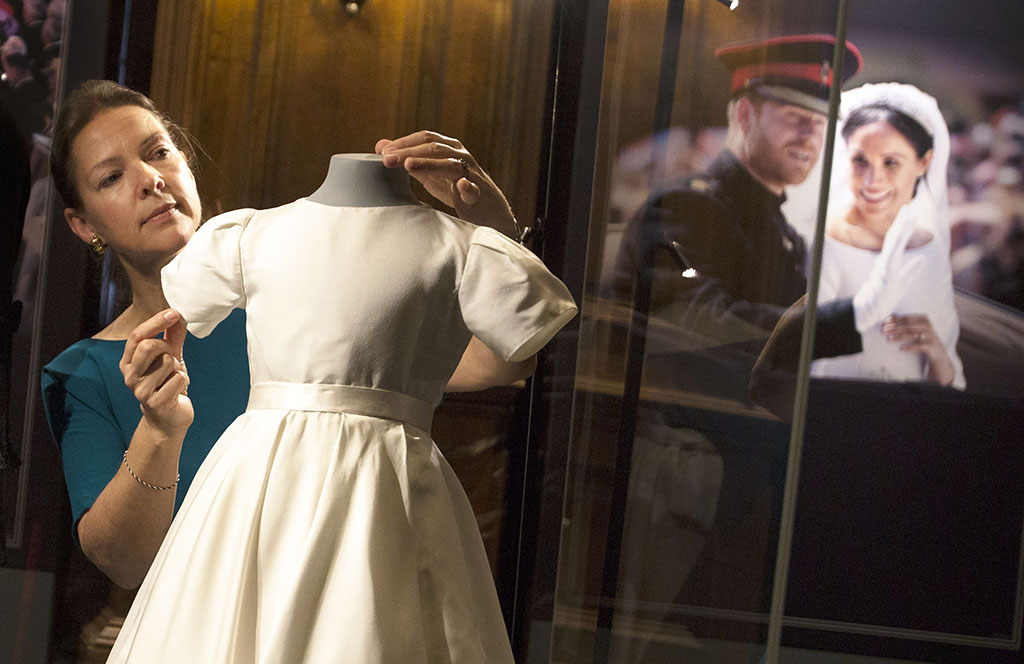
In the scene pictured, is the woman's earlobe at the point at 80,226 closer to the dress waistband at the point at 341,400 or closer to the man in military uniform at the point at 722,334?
the dress waistband at the point at 341,400

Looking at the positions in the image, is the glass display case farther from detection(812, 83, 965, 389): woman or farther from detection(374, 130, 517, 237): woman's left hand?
detection(374, 130, 517, 237): woman's left hand

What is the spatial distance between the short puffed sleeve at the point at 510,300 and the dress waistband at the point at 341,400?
0.33ft

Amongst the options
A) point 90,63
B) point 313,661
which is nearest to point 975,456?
point 313,661

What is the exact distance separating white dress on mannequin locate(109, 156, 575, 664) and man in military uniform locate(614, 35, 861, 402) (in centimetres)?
27

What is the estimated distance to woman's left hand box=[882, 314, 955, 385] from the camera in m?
2.18

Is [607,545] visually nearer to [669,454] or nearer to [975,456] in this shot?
[669,454]

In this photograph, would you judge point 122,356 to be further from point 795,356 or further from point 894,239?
point 894,239

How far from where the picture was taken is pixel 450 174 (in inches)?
41.8

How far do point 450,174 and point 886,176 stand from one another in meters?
1.50

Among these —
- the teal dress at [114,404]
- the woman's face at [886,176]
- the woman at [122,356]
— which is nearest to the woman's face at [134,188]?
the woman at [122,356]

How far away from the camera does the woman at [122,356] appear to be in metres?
1.34

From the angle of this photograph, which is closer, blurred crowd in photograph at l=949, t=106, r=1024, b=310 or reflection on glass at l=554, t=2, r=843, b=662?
reflection on glass at l=554, t=2, r=843, b=662

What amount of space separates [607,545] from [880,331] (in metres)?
1.04

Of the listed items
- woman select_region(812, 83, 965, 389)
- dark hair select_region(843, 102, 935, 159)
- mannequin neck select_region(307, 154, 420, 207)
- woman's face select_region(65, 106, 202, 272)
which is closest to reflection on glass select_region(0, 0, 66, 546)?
woman's face select_region(65, 106, 202, 272)
